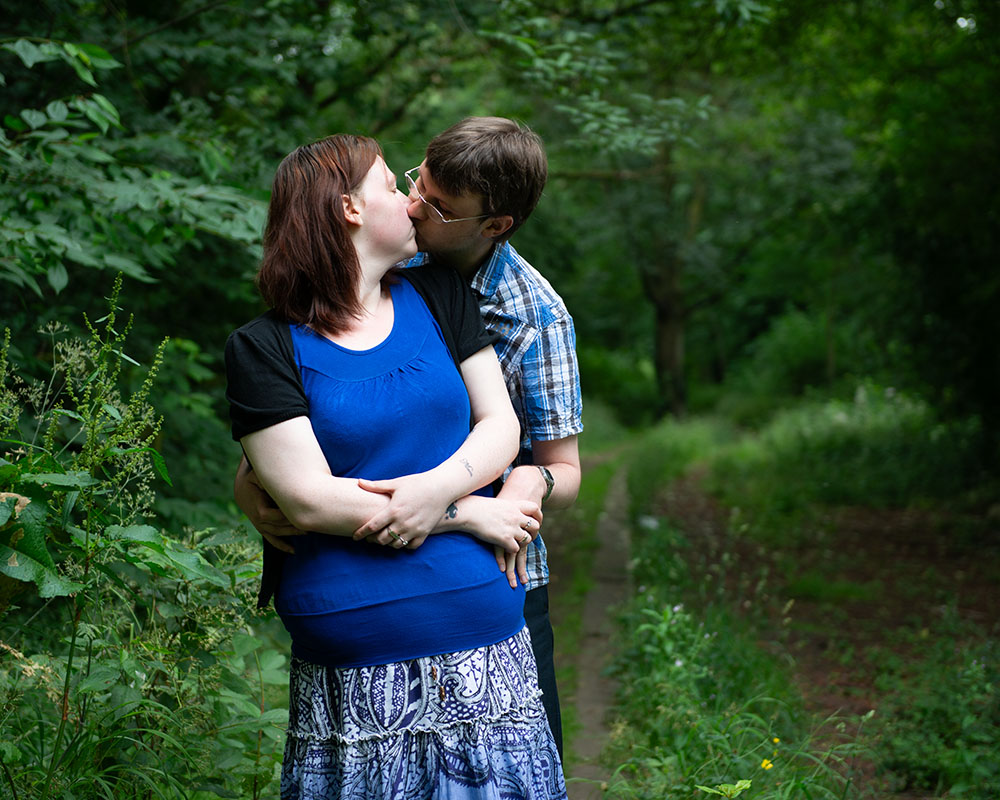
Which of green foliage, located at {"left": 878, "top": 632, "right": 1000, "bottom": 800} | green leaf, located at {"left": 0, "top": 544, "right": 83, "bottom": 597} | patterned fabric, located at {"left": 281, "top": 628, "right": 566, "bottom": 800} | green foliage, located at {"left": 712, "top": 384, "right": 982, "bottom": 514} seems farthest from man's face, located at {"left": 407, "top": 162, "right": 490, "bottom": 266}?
green foliage, located at {"left": 712, "top": 384, "right": 982, "bottom": 514}

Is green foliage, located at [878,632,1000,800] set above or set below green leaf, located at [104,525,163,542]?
below

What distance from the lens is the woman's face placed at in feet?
5.76

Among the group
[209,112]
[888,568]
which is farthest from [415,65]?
[888,568]

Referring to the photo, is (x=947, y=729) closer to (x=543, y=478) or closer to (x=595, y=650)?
(x=595, y=650)

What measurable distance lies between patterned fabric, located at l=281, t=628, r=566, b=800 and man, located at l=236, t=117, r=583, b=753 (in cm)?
27

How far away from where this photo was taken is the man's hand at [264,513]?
173 cm

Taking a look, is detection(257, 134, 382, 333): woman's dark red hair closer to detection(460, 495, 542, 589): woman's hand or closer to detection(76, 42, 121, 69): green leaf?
detection(460, 495, 542, 589): woman's hand

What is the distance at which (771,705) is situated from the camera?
160 inches

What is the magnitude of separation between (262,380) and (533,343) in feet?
2.10

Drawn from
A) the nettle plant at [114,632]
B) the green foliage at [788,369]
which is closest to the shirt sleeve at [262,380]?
the nettle plant at [114,632]

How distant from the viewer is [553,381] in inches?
79.3

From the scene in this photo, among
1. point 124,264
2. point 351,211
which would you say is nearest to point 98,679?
point 351,211

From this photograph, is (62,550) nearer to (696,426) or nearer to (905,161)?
(905,161)

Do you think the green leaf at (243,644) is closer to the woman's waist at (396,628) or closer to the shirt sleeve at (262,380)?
the woman's waist at (396,628)
